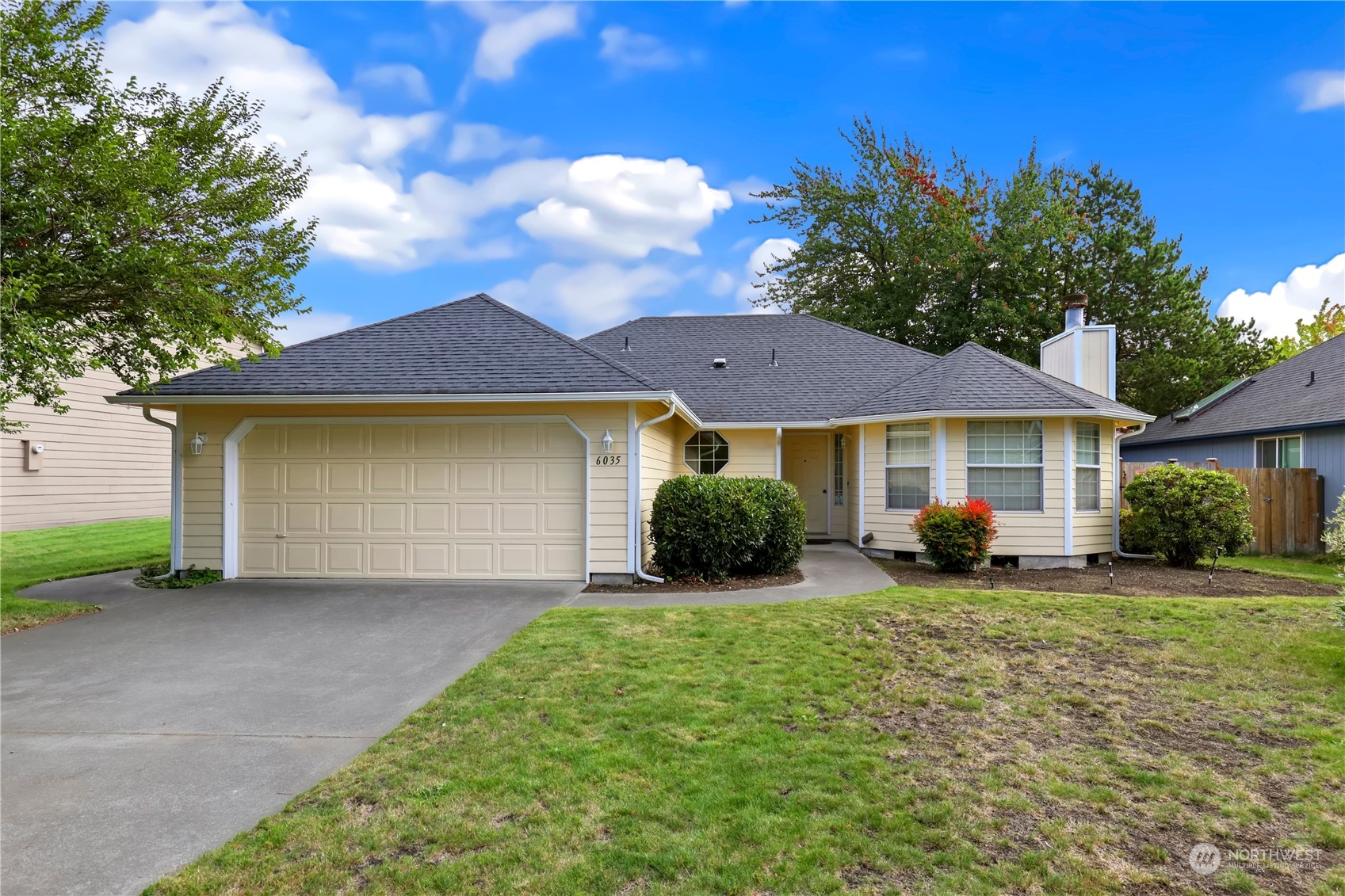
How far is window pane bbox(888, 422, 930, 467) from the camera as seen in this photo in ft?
36.9

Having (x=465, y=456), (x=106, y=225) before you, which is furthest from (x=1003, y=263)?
(x=106, y=225)

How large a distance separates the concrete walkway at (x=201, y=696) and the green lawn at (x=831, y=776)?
362 millimetres

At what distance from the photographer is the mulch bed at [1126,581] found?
8656 millimetres

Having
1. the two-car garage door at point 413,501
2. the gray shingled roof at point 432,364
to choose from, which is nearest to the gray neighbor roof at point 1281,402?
the gray shingled roof at point 432,364

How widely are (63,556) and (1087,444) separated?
1731cm

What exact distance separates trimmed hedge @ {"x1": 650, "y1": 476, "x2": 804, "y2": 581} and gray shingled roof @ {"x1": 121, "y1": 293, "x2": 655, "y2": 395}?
62.6 inches

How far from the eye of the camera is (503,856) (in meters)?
2.67

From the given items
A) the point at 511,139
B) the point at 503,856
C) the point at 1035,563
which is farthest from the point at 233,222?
the point at 1035,563

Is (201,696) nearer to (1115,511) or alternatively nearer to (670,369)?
(670,369)

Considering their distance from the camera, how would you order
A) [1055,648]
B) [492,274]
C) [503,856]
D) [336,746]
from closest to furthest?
[503,856] < [336,746] < [1055,648] < [492,274]

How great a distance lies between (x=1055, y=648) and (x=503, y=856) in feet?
17.1

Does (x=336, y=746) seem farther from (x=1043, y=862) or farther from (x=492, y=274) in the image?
(x=492, y=274)

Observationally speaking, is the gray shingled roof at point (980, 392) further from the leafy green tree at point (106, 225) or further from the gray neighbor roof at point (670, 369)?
the leafy green tree at point (106, 225)

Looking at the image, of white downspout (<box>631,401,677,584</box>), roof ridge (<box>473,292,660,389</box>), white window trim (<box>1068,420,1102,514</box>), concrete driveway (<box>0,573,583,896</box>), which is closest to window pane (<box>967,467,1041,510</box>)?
white window trim (<box>1068,420,1102,514</box>)
